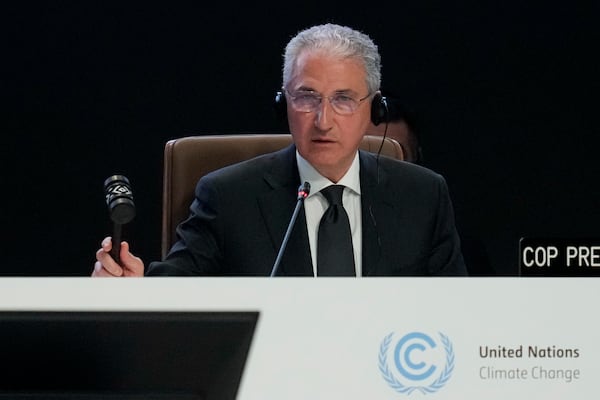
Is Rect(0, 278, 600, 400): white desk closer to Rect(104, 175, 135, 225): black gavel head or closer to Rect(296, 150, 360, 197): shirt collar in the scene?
Rect(104, 175, 135, 225): black gavel head

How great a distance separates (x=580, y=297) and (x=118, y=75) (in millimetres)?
2686

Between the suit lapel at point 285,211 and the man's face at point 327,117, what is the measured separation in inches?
2.2

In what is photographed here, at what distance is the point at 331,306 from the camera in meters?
0.91

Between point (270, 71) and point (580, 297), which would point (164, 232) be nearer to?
point (270, 71)

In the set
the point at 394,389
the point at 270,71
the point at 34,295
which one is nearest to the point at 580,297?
the point at 394,389

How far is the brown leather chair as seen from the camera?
2406 mm

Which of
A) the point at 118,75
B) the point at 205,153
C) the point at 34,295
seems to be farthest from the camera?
the point at 118,75

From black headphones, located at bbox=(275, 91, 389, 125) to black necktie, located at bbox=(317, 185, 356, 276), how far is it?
0.90 feet

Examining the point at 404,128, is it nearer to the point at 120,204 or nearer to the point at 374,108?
the point at 374,108

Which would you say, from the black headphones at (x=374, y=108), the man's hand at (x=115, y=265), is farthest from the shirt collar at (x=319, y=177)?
the man's hand at (x=115, y=265)

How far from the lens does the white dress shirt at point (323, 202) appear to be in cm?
223

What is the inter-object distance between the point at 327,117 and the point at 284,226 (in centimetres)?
26

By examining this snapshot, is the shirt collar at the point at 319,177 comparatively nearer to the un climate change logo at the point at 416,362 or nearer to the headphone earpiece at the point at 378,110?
the headphone earpiece at the point at 378,110

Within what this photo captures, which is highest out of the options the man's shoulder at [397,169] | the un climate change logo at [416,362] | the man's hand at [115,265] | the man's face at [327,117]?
the man's face at [327,117]
